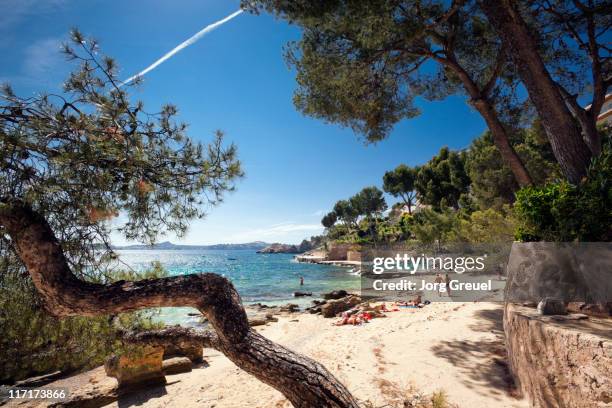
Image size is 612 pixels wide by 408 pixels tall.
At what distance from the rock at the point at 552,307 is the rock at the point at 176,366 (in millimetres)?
8653

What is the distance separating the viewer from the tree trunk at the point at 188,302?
240 centimetres

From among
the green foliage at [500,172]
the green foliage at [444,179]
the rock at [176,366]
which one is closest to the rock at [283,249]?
the green foliage at [444,179]

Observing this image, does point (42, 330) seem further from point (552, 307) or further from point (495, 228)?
point (495, 228)

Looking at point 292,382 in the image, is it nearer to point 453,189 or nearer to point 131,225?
point 131,225

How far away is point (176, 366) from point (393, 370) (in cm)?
599

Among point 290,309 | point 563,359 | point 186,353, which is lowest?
point 290,309

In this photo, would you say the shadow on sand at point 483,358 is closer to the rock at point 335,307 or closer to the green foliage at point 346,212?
the rock at point 335,307

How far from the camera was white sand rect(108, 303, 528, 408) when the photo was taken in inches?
206

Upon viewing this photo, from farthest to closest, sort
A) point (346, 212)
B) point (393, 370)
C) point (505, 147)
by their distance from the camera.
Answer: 1. point (346, 212)
2. point (505, 147)
3. point (393, 370)

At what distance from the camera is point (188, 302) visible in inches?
106

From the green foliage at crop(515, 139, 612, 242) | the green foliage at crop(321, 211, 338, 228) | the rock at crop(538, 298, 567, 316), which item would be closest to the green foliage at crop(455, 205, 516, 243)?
the green foliage at crop(515, 139, 612, 242)

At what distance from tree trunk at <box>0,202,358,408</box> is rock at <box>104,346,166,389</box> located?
509 cm

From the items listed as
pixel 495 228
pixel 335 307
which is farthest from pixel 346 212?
pixel 495 228

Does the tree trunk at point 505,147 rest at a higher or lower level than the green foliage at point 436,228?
higher
